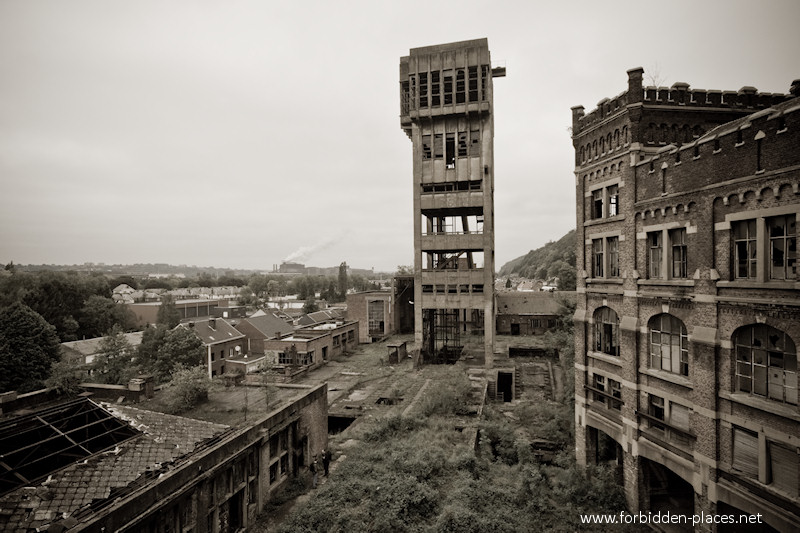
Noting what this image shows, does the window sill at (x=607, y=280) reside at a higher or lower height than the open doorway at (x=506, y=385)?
higher

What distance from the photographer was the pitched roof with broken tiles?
8643mm

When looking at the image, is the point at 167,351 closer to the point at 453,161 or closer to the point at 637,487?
the point at 453,161

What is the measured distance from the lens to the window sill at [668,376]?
1291 cm

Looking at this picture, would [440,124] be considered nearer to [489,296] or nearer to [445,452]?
[489,296]

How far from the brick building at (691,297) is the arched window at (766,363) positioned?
32 millimetres

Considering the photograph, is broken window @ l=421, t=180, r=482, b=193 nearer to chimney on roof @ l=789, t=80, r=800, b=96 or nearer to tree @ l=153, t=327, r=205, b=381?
chimney on roof @ l=789, t=80, r=800, b=96

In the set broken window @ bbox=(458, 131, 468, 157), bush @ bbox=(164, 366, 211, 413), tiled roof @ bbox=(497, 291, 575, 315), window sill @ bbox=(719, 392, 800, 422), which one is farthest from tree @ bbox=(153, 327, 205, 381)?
window sill @ bbox=(719, 392, 800, 422)

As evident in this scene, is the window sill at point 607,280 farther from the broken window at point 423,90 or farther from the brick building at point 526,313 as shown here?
the brick building at point 526,313

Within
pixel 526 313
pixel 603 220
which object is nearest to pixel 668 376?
pixel 603 220

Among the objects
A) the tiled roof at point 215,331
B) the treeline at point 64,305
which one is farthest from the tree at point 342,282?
the tiled roof at point 215,331

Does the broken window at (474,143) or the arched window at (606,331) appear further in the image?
the broken window at (474,143)

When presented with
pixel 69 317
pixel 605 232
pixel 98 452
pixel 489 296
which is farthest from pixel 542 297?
pixel 69 317

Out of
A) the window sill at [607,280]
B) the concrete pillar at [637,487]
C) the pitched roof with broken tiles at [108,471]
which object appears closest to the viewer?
the pitched roof with broken tiles at [108,471]

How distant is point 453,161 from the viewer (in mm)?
36062
